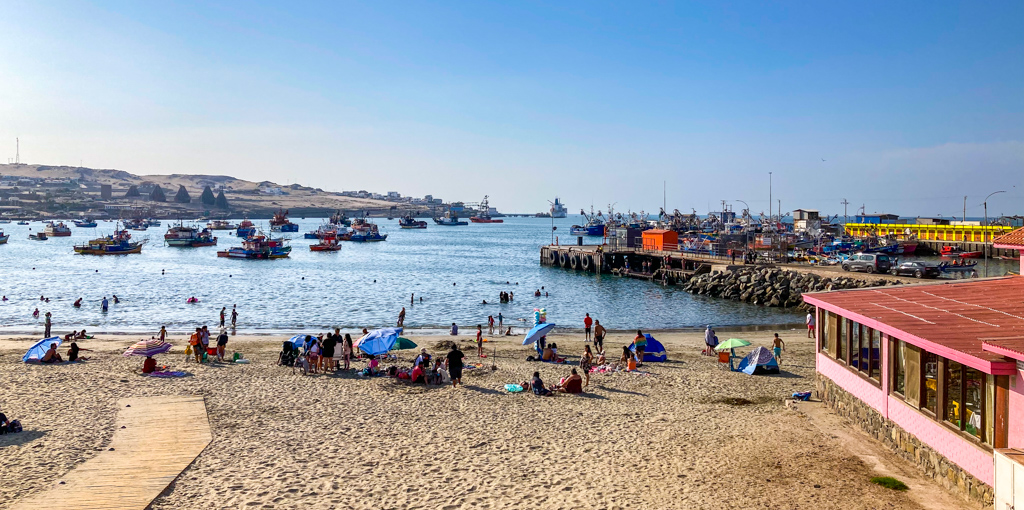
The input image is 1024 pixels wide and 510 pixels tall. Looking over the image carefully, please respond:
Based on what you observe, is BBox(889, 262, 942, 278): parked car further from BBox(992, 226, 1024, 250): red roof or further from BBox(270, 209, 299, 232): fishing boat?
BBox(270, 209, 299, 232): fishing boat

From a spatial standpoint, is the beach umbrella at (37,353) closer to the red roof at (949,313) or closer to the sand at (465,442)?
the sand at (465,442)

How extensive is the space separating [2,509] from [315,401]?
24.8 feet

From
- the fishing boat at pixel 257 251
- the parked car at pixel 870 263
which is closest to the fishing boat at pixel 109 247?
the fishing boat at pixel 257 251

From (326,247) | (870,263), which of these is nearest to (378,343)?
(870,263)

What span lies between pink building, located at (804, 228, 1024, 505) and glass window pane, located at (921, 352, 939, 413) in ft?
0.05

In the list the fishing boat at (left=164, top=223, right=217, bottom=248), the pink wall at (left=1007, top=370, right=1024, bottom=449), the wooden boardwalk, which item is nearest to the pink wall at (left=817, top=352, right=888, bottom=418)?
the pink wall at (left=1007, top=370, right=1024, bottom=449)

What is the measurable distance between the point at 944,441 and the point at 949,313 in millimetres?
2616

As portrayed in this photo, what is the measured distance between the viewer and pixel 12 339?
3072 centimetres

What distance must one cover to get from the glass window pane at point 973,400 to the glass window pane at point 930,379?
84 cm

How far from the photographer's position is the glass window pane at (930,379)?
11172 mm

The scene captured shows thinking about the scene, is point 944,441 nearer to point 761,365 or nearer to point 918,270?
point 761,365

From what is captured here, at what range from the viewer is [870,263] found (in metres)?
47.3

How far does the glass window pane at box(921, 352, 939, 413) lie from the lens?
1117 cm

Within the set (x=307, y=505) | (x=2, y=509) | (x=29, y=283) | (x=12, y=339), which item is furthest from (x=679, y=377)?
(x=29, y=283)
